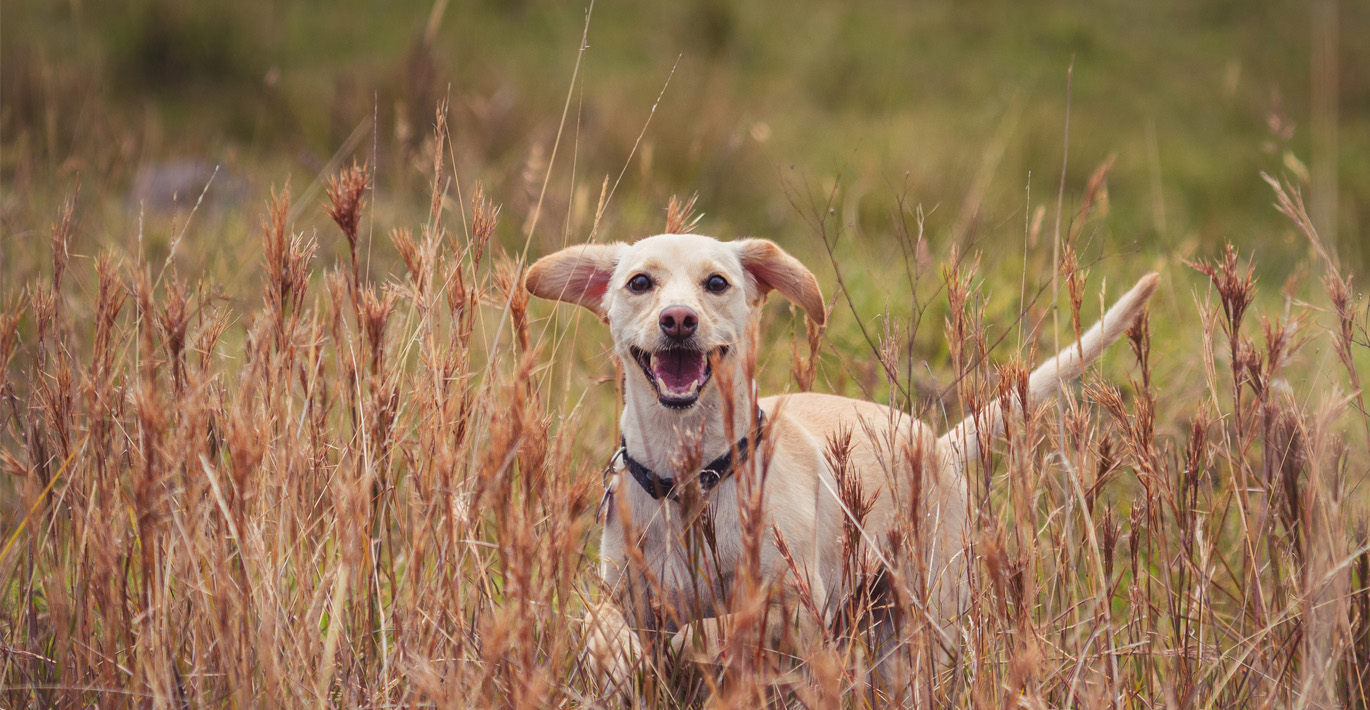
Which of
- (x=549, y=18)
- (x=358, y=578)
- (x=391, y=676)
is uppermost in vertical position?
(x=549, y=18)

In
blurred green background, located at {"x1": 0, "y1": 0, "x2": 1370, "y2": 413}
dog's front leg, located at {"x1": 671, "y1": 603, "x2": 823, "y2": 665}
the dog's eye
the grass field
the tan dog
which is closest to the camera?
dog's front leg, located at {"x1": 671, "y1": 603, "x2": 823, "y2": 665}

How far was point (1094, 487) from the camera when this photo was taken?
1.56m

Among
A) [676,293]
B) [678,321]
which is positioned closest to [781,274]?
[676,293]

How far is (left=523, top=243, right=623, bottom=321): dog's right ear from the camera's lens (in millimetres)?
2299

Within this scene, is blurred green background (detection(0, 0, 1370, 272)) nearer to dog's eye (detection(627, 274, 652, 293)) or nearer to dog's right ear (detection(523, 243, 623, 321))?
dog's right ear (detection(523, 243, 623, 321))

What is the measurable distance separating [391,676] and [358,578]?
21cm

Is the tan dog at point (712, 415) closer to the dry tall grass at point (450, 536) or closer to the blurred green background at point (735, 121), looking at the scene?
the dry tall grass at point (450, 536)

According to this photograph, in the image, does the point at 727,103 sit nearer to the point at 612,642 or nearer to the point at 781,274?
the point at 781,274

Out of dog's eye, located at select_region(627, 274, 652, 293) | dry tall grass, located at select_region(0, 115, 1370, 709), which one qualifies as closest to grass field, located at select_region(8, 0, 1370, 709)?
dry tall grass, located at select_region(0, 115, 1370, 709)

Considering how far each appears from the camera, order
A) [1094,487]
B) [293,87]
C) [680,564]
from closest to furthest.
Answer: [1094,487] < [680,564] < [293,87]

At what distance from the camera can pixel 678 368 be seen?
227cm

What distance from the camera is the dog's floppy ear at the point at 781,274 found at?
2387 mm

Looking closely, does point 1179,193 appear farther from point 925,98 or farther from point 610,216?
point 610,216

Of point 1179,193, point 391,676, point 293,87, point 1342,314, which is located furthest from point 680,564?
point 293,87
